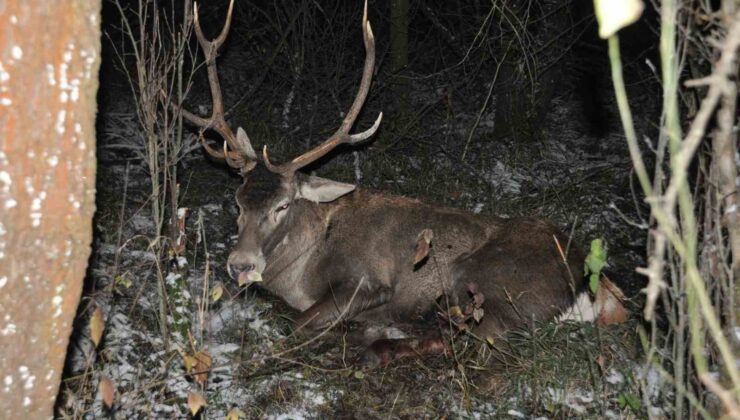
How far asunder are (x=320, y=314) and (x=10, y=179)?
3.84 meters

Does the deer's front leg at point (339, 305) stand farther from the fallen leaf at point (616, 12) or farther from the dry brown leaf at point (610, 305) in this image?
the fallen leaf at point (616, 12)

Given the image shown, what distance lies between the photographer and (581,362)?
5.43m

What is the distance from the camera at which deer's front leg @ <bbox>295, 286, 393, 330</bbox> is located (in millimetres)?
6281

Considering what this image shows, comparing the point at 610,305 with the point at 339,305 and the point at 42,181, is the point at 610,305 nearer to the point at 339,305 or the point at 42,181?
the point at 339,305

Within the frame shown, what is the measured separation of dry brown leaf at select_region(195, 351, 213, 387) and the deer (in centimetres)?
181

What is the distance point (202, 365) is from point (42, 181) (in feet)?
5.63

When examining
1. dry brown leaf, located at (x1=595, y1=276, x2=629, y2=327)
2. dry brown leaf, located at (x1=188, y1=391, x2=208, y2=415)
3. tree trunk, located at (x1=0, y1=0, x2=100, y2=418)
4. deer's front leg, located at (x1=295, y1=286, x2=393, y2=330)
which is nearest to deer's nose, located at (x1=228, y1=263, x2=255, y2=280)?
deer's front leg, located at (x1=295, y1=286, x2=393, y2=330)

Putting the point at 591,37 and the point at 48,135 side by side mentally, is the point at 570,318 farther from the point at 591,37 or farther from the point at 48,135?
the point at 591,37

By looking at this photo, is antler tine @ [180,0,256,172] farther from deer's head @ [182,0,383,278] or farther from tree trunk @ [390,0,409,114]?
tree trunk @ [390,0,409,114]

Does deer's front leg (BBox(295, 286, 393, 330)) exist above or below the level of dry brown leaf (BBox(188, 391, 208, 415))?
below

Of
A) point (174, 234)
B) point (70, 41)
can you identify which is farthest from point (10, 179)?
point (174, 234)

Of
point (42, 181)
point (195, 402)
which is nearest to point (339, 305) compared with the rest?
point (195, 402)

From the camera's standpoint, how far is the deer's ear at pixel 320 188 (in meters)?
6.72

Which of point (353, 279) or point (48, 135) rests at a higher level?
point (48, 135)
